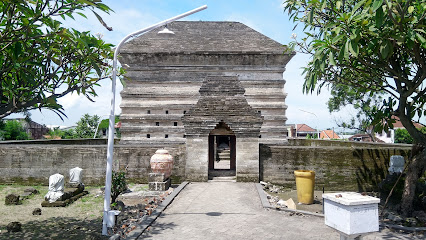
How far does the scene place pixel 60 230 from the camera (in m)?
7.72

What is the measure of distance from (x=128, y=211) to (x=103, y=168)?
17.3 feet

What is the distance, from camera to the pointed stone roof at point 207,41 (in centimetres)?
1900

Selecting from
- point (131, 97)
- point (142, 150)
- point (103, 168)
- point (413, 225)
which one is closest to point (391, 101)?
point (413, 225)

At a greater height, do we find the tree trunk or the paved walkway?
the tree trunk

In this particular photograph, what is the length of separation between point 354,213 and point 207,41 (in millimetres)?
16960

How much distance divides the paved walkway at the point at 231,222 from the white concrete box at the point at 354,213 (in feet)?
6.31

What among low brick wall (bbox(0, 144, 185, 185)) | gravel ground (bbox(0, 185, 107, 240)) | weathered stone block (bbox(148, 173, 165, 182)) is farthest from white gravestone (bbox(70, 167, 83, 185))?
weathered stone block (bbox(148, 173, 165, 182))

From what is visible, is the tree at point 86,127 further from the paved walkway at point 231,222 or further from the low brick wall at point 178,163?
the paved walkway at point 231,222

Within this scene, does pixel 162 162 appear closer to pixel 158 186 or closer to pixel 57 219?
pixel 158 186

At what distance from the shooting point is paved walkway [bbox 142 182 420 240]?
22.7 feet

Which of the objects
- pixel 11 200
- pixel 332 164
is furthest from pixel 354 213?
pixel 11 200

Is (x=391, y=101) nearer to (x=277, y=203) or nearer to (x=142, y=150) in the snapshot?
(x=277, y=203)

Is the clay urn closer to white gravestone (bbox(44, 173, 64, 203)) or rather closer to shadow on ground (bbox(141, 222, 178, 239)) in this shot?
white gravestone (bbox(44, 173, 64, 203))

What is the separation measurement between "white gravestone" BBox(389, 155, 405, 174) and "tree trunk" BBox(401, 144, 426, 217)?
307cm
